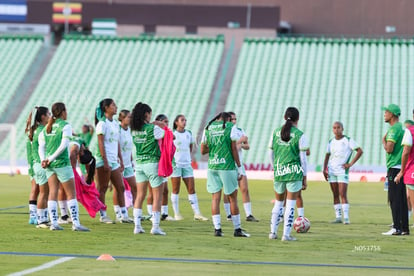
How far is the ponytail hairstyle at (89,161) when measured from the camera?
19728mm

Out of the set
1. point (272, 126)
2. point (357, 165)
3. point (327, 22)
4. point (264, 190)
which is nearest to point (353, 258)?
point (264, 190)

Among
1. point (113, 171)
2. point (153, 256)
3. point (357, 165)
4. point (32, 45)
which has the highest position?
point (32, 45)

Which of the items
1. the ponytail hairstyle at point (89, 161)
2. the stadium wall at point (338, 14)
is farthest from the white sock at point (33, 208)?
the stadium wall at point (338, 14)

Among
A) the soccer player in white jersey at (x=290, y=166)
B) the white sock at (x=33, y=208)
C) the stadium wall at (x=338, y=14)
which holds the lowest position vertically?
the white sock at (x=33, y=208)

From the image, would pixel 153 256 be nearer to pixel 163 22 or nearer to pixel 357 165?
pixel 357 165

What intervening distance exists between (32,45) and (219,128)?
4059cm

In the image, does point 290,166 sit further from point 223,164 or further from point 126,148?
point 126,148

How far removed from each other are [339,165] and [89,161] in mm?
5772

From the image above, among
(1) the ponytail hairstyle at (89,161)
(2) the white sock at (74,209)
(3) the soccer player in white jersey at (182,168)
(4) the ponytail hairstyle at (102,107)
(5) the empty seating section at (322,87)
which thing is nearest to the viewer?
(2) the white sock at (74,209)

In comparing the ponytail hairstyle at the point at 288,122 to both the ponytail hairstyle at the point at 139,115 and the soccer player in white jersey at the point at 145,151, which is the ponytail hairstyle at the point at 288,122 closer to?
Result: the soccer player in white jersey at the point at 145,151

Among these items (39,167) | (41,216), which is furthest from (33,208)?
(39,167)

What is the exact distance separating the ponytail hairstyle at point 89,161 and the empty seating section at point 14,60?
31579 mm

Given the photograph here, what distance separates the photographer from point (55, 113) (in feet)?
57.8

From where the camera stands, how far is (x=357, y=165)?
43.0 metres
